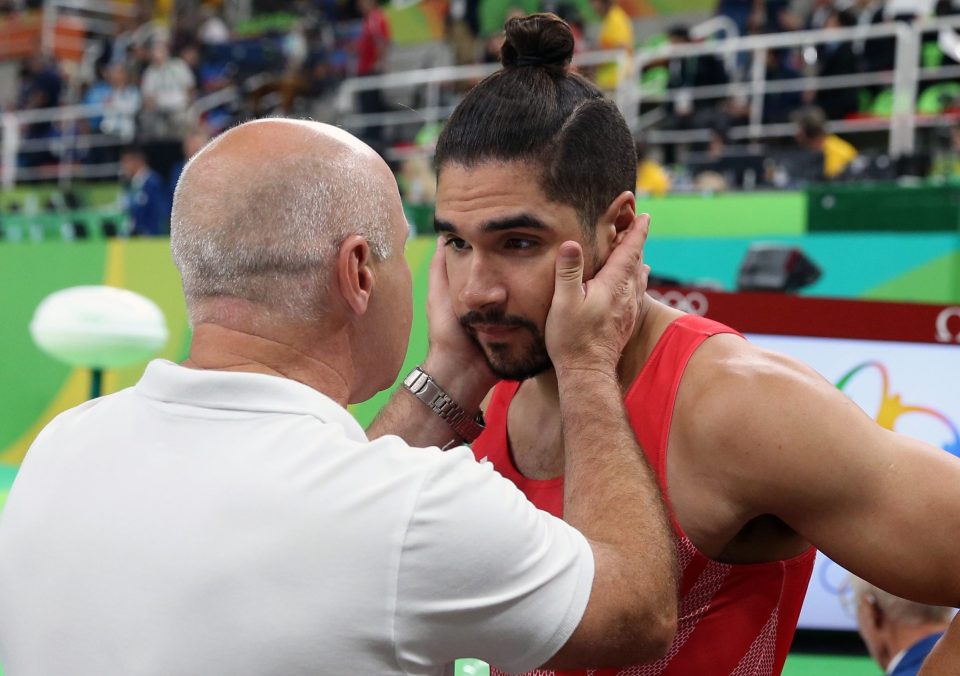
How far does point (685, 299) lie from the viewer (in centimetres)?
289

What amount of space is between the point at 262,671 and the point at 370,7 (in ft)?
42.5

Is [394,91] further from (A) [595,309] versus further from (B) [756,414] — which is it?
(B) [756,414]

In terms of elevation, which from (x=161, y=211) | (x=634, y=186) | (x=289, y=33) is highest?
(x=289, y=33)

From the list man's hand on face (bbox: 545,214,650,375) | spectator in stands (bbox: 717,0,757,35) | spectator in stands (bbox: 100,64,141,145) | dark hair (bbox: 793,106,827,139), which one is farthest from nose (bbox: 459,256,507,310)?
spectator in stands (bbox: 100,64,141,145)

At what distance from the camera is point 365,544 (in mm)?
1208

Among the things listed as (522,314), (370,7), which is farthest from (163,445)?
(370,7)

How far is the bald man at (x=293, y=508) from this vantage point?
1.21 meters

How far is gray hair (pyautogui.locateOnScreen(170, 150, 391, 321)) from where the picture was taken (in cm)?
135

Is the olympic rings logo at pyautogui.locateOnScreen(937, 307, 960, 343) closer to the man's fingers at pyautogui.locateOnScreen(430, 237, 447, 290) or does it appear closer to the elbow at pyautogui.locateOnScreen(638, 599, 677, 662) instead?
the man's fingers at pyautogui.locateOnScreen(430, 237, 447, 290)

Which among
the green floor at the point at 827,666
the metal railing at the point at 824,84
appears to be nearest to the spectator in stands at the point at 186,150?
the metal railing at the point at 824,84

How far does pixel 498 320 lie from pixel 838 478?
23.5 inches

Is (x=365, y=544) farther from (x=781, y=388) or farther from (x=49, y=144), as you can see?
(x=49, y=144)

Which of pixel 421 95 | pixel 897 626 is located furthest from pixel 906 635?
pixel 421 95

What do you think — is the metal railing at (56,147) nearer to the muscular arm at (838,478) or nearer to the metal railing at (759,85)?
the metal railing at (759,85)
